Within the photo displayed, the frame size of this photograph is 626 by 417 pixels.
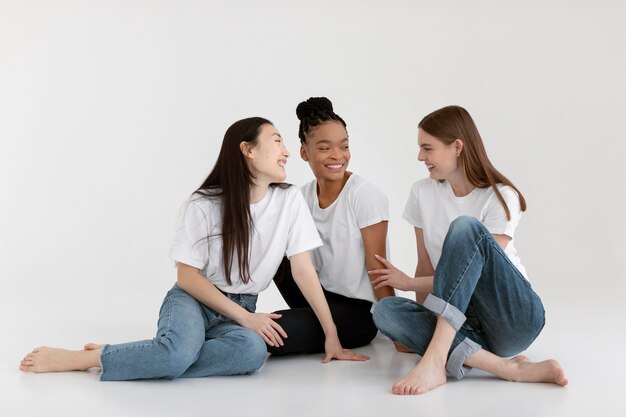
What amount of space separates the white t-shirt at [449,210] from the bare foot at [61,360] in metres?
1.21

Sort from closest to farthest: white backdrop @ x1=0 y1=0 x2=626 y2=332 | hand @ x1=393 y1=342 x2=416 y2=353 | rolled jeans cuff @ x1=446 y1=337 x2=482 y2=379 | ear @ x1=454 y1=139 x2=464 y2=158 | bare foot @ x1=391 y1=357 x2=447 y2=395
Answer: bare foot @ x1=391 y1=357 x2=447 y2=395, rolled jeans cuff @ x1=446 y1=337 x2=482 y2=379, ear @ x1=454 y1=139 x2=464 y2=158, hand @ x1=393 y1=342 x2=416 y2=353, white backdrop @ x1=0 y1=0 x2=626 y2=332

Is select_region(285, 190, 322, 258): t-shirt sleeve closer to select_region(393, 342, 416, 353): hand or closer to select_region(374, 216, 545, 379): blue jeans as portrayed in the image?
select_region(374, 216, 545, 379): blue jeans

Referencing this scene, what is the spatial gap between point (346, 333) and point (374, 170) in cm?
209

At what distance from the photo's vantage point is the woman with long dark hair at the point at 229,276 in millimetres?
2504

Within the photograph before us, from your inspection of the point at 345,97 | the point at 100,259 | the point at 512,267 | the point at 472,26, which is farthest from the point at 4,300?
the point at 472,26

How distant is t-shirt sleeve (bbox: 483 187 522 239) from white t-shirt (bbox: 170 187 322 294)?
61cm

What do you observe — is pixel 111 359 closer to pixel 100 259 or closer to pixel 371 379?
pixel 371 379

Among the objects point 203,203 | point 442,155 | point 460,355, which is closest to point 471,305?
point 460,355

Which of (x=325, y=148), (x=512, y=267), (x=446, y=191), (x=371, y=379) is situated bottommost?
(x=371, y=379)

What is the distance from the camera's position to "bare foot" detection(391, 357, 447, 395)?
91.9 inches

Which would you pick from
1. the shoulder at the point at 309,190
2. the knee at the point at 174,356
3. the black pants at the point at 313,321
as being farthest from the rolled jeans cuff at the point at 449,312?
the shoulder at the point at 309,190

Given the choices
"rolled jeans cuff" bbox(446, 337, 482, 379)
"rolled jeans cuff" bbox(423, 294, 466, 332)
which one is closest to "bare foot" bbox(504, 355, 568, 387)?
"rolled jeans cuff" bbox(446, 337, 482, 379)

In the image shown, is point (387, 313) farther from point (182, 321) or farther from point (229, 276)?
point (182, 321)

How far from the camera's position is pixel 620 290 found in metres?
4.39
